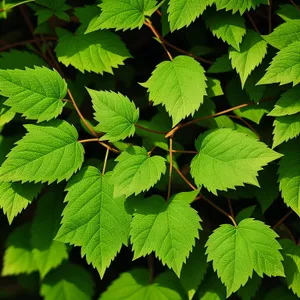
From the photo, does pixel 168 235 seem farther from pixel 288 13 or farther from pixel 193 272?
pixel 288 13

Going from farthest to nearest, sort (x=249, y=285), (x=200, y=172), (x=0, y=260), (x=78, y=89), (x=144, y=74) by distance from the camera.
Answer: (x=0, y=260), (x=144, y=74), (x=78, y=89), (x=249, y=285), (x=200, y=172)

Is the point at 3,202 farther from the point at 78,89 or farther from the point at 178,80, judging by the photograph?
the point at 178,80

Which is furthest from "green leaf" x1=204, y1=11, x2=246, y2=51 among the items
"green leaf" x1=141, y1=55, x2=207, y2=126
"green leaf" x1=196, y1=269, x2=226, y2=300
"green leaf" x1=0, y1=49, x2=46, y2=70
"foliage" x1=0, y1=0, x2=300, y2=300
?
"green leaf" x1=196, y1=269, x2=226, y2=300

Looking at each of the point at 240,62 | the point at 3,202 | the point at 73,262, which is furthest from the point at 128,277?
the point at 240,62

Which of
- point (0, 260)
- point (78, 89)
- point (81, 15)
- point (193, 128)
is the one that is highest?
point (81, 15)

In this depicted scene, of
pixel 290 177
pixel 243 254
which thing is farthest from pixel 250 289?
pixel 290 177

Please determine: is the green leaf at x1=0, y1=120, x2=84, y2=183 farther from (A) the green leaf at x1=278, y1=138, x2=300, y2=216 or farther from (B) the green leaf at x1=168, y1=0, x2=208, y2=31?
(A) the green leaf at x1=278, y1=138, x2=300, y2=216
